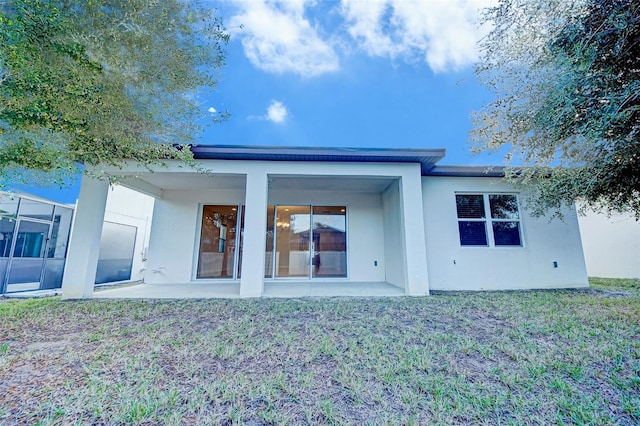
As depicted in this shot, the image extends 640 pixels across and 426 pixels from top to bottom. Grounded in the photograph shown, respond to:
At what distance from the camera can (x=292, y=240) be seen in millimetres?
9070

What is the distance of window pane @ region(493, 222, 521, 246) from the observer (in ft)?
24.9

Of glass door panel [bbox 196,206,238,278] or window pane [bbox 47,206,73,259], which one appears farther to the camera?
glass door panel [bbox 196,206,238,278]

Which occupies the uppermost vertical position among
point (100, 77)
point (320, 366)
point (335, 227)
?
point (100, 77)

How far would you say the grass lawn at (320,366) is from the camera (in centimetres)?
205

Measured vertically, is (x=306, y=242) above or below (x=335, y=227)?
below

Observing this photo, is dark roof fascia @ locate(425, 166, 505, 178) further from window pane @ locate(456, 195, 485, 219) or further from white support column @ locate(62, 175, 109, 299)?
white support column @ locate(62, 175, 109, 299)

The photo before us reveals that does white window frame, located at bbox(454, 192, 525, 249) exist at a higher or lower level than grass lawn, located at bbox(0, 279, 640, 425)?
higher

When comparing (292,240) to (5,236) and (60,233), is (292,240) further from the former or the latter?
(5,236)

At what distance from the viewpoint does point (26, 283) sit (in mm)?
7609

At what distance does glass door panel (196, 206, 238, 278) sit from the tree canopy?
12.8 ft

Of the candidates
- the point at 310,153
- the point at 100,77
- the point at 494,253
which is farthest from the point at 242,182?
the point at 494,253

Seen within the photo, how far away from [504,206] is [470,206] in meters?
0.95

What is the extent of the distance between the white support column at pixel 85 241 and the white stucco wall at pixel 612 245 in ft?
47.5

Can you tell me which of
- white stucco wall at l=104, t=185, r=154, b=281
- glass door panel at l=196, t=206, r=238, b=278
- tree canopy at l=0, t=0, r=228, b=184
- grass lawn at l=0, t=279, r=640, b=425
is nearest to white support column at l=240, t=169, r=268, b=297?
grass lawn at l=0, t=279, r=640, b=425
